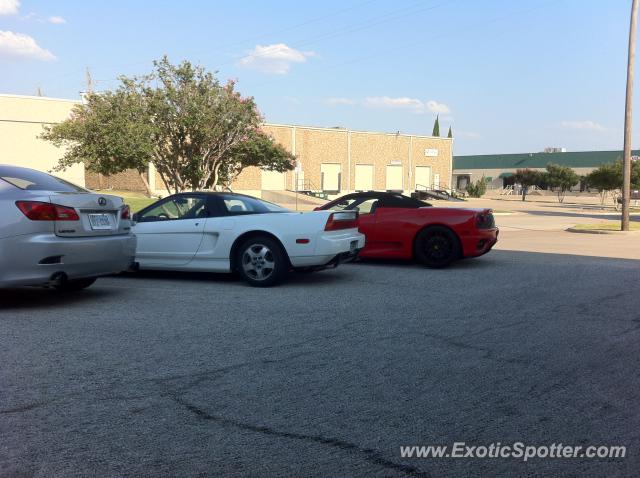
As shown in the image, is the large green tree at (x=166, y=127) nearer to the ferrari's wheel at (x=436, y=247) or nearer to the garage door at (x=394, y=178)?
the ferrari's wheel at (x=436, y=247)

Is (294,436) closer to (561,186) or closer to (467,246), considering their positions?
(467,246)

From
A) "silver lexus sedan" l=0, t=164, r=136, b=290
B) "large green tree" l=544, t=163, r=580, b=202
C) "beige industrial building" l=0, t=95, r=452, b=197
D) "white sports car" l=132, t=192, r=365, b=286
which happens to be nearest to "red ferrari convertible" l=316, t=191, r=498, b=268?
"white sports car" l=132, t=192, r=365, b=286

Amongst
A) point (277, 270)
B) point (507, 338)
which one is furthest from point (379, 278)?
point (507, 338)

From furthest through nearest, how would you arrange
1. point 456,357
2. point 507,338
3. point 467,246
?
1. point 467,246
2. point 507,338
3. point 456,357

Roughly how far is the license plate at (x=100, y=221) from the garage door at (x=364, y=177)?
54.2m

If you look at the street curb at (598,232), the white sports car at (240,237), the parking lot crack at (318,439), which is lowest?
the parking lot crack at (318,439)

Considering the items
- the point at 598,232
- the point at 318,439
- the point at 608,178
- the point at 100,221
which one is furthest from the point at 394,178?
the point at 318,439

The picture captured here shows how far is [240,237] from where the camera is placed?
8633mm

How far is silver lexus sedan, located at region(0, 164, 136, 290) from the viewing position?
6.36 metres

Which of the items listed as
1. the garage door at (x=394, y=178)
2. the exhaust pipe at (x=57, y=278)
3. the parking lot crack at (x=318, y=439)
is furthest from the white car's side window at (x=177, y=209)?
the garage door at (x=394, y=178)

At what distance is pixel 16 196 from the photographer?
6.48 meters

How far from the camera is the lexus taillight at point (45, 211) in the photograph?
6.42 metres

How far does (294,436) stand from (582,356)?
9.57ft

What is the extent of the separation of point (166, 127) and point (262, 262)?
16088 mm
